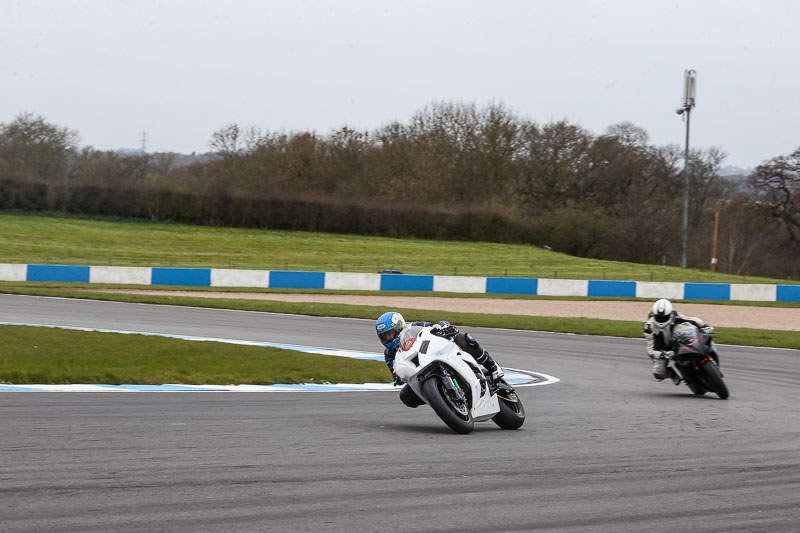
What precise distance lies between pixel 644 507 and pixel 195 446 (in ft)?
10.9

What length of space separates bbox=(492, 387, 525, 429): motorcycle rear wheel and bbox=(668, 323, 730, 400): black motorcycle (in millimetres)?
3820

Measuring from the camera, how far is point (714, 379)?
12.0m

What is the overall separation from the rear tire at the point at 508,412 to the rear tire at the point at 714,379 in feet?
12.9

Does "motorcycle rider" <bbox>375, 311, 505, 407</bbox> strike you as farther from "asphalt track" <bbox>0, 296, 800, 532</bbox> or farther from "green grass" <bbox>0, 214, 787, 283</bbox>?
"green grass" <bbox>0, 214, 787, 283</bbox>

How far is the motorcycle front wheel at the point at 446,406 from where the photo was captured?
27.2 ft

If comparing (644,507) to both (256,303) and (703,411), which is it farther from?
(256,303)

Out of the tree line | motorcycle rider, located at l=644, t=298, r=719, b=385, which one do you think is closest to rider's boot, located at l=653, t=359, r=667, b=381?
motorcycle rider, located at l=644, t=298, r=719, b=385

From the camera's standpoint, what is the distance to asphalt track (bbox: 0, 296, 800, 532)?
5.23 m

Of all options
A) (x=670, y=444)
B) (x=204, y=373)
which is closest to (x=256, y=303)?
(x=204, y=373)

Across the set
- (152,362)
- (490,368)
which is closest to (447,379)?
(490,368)

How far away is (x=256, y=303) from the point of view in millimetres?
27000

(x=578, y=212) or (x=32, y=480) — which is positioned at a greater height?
(x=578, y=212)

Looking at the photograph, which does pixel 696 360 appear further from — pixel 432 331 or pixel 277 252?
pixel 277 252

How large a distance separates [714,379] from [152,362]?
7.42m
